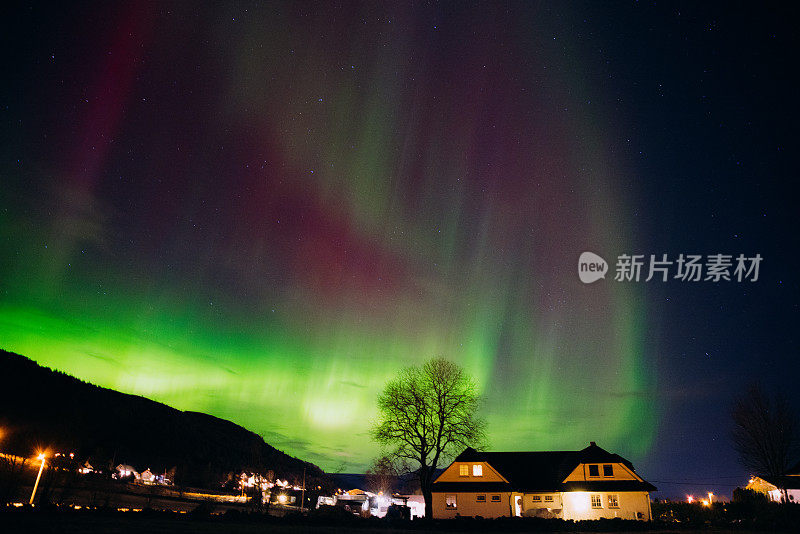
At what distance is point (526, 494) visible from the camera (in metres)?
53.8

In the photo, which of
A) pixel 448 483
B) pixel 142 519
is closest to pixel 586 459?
pixel 448 483

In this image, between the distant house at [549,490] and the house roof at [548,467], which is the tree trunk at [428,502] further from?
the house roof at [548,467]

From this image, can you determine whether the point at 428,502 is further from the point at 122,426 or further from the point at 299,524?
the point at 122,426

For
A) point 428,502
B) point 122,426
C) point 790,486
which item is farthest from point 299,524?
point 122,426

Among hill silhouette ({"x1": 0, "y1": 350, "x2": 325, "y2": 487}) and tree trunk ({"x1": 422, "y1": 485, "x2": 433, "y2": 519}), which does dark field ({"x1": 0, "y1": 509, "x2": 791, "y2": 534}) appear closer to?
tree trunk ({"x1": 422, "y1": 485, "x2": 433, "y2": 519})

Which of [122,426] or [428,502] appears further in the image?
[122,426]

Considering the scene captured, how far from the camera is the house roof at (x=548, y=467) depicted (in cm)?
5166

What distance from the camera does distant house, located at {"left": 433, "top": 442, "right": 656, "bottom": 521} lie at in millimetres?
50250

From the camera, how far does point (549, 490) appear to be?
5350 cm

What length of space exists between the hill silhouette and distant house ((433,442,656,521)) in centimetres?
5642

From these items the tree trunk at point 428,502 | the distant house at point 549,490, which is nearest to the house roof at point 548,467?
the distant house at point 549,490

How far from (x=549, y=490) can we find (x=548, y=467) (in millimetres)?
5405

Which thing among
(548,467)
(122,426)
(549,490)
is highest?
(122,426)

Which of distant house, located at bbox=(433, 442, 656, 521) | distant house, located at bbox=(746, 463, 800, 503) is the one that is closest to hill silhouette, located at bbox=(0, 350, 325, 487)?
distant house, located at bbox=(433, 442, 656, 521)
